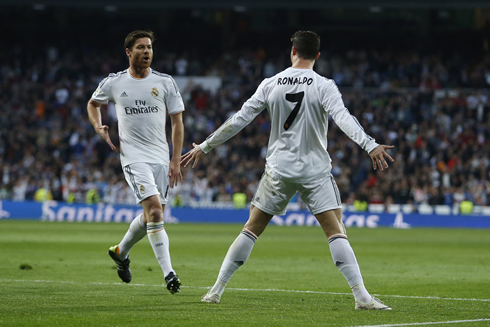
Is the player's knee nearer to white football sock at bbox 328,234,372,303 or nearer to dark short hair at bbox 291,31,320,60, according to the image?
white football sock at bbox 328,234,372,303

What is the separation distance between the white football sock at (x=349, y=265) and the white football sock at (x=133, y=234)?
2.43m

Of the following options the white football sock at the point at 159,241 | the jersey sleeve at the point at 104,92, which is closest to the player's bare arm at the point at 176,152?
the white football sock at the point at 159,241

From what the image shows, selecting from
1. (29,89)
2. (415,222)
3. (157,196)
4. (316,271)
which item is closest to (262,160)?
(415,222)

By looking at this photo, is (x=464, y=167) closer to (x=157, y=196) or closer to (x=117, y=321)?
(x=157, y=196)

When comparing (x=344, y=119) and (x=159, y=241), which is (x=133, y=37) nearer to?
(x=159, y=241)

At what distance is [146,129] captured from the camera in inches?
316

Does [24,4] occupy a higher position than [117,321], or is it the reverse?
[24,4]

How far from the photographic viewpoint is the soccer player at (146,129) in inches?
309

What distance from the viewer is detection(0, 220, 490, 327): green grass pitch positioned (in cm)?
604

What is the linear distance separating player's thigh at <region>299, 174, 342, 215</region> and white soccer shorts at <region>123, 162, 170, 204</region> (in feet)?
6.10

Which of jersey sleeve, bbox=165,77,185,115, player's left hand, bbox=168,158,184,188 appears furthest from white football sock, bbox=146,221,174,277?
jersey sleeve, bbox=165,77,185,115

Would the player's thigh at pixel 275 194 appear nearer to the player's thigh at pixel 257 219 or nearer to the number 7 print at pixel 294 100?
the player's thigh at pixel 257 219

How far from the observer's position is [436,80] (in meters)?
38.7

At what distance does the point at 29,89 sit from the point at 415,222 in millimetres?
21192
